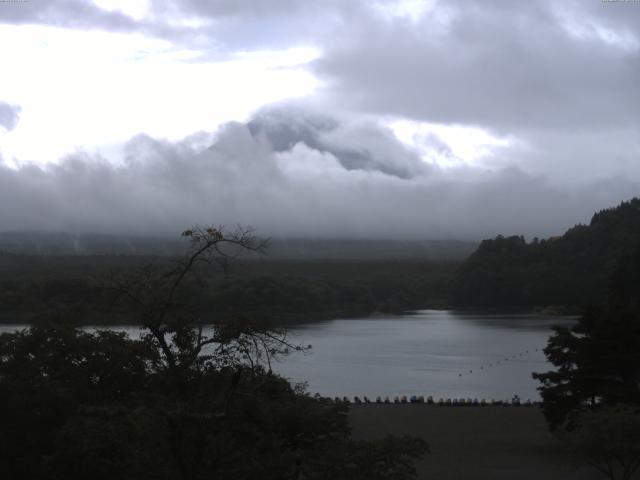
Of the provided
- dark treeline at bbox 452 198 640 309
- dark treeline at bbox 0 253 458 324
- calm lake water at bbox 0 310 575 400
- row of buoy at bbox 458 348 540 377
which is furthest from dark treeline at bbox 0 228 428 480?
dark treeline at bbox 452 198 640 309

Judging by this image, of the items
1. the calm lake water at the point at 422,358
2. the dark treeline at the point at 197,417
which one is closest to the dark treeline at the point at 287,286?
the calm lake water at the point at 422,358

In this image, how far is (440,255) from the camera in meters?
152

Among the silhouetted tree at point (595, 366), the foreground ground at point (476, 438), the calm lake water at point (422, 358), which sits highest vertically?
the silhouetted tree at point (595, 366)

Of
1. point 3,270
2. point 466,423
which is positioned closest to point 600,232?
point 3,270

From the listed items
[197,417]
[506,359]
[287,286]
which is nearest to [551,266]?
[287,286]

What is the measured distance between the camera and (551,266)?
8106 centimetres

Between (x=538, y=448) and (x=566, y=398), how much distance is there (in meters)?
1.45

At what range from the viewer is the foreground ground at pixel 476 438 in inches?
629

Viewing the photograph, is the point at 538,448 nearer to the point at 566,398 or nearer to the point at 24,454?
the point at 566,398

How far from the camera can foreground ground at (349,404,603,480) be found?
52.4 ft

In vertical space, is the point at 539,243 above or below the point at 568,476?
above

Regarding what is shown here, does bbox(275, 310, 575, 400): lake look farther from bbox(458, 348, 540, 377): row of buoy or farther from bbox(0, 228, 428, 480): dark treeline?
bbox(0, 228, 428, 480): dark treeline

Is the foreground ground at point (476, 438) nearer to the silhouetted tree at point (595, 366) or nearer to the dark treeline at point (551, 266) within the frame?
the silhouetted tree at point (595, 366)

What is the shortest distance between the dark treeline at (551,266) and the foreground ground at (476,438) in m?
53.0
